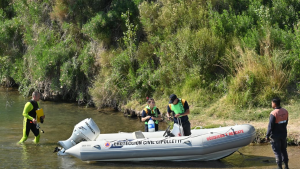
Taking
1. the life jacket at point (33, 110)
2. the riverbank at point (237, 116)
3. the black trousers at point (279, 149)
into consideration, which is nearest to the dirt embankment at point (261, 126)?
the riverbank at point (237, 116)

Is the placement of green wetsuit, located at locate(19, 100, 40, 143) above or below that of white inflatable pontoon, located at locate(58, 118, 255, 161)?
above

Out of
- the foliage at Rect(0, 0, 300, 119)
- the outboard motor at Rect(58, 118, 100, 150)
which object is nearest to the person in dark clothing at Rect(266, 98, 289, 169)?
the foliage at Rect(0, 0, 300, 119)

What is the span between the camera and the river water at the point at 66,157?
919 cm

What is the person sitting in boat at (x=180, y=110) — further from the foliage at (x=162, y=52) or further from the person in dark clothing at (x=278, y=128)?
the foliage at (x=162, y=52)

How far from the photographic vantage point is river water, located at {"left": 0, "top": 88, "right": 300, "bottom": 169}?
30.1 ft

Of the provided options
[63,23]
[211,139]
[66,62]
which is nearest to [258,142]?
[211,139]

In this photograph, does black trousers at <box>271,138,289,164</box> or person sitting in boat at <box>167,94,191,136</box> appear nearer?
black trousers at <box>271,138,289,164</box>

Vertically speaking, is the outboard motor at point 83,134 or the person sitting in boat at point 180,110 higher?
the person sitting in boat at point 180,110

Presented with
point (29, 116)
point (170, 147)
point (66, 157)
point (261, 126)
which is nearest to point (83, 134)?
point (66, 157)

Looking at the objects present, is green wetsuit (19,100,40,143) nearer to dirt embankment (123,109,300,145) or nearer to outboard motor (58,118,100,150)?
outboard motor (58,118,100,150)

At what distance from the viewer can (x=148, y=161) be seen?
9461 mm

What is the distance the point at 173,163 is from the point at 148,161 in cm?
59

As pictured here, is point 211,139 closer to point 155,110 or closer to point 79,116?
point 155,110

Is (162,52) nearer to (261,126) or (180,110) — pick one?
(261,126)
